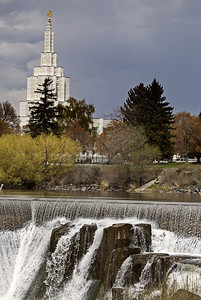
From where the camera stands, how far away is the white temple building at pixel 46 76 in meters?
103

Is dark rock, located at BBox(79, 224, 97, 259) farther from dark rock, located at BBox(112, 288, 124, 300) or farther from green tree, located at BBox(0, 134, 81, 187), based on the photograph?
green tree, located at BBox(0, 134, 81, 187)

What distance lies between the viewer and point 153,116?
48.1m

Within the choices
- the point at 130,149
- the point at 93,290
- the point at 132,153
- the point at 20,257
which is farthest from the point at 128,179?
the point at 93,290

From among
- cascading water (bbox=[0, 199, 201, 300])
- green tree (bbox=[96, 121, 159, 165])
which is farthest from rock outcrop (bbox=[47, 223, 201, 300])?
green tree (bbox=[96, 121, 159, 165])

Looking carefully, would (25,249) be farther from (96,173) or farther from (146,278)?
(96,173)

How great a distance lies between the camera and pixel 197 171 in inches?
1350

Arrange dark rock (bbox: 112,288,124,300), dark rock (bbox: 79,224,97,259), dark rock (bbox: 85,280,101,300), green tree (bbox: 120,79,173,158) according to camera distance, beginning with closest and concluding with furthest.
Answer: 1. dark rock (bbox: 112,288,124,300)
2. dark rock (bbox: 85,280,101,300)
3. dark rock (bbox: 79,224,97,259)
4. green tree (bbox: 120,79,173,158)

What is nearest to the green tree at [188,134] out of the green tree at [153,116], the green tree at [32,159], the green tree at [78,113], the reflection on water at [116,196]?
the green tree at [153,116]

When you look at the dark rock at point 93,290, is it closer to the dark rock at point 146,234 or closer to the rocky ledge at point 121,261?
the rocky ledge at point 121,261

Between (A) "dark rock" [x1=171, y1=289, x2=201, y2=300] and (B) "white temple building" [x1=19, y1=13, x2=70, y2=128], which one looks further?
(B) "white temple building" [x1=19, y1=13, x2=70, y2=128]

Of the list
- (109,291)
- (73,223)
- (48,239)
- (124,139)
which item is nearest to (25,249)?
(48,239)

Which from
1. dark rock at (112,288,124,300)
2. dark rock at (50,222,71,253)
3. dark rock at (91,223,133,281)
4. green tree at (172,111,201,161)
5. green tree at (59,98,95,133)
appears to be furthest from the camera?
green tree at (59,98,95,133)

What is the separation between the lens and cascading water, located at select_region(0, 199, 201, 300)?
46.0ft

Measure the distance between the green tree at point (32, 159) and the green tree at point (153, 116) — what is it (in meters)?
11.3
